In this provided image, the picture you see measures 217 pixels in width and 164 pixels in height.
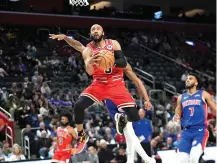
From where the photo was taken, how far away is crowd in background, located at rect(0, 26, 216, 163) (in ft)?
27.7

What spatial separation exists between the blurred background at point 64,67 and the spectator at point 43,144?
0.02 meters

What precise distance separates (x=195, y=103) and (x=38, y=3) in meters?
3.09

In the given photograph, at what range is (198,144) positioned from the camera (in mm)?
6660

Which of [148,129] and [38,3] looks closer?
[38,3]

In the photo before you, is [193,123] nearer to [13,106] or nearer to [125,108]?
[125,108]

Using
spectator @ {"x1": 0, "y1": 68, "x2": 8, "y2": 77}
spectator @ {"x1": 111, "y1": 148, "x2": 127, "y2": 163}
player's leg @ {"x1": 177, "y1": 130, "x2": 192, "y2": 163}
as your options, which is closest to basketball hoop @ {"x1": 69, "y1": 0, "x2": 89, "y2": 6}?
spectator @ {"x1": 0, "y1": 68, "x2": 8, "y2": 77}

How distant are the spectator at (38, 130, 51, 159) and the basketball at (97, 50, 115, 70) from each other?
3.90 m

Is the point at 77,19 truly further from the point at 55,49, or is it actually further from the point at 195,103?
the point at 195,103

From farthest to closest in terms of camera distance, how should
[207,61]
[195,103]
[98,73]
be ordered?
[207,61] → [195,103] → [98,73]

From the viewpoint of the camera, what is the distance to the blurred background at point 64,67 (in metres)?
8.18

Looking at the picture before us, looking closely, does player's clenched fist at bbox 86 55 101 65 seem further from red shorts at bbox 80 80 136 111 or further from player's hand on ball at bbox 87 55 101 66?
red shorts at bbox 80 80 136 111

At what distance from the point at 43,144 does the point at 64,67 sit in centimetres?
175

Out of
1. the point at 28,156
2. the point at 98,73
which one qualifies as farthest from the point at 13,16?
the point at 28,156

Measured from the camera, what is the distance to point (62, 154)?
8297 millimetres
